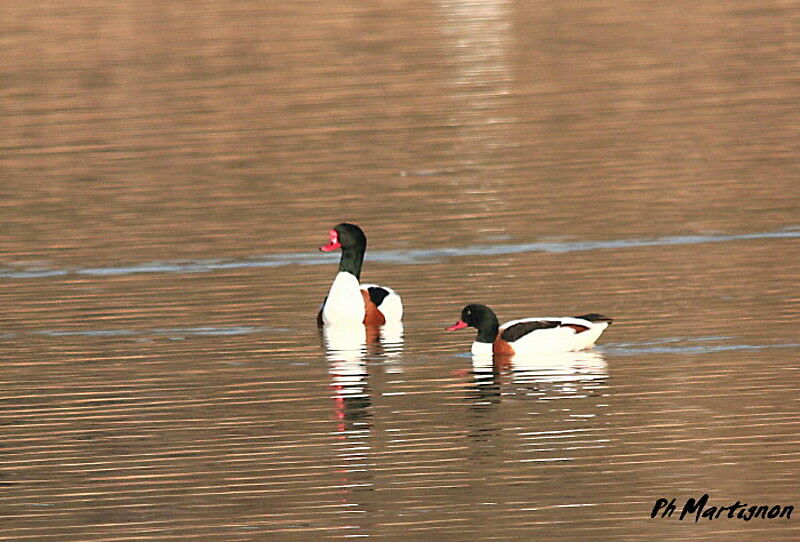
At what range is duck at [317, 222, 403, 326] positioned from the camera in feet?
68.9

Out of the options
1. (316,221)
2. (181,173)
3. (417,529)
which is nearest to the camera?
(417,529)

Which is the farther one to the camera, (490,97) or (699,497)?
(490,97)

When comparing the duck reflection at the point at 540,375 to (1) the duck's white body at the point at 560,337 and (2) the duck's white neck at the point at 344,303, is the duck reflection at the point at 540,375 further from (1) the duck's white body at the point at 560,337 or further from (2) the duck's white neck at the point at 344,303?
(2) the duck's white neck at the point at 344,303

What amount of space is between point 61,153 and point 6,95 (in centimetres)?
1059

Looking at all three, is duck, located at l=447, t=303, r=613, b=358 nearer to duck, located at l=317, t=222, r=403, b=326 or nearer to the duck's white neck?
duck, located at l=317, t=222, r=403, b=326

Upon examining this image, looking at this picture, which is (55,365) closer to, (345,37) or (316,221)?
(316,221)

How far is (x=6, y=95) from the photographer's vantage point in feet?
154

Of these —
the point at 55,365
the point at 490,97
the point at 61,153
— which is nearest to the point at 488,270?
the point at 55,365

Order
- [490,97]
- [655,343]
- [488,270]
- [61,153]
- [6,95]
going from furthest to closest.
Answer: [6,95] < [490,97] < [61,153] < [488,270] < [655,343]

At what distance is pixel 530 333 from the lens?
18625 mm

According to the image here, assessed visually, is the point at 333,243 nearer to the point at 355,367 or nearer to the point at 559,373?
the point at 355,367

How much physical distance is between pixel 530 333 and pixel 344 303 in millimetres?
3316

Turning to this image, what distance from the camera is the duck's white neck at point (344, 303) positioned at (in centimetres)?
2127

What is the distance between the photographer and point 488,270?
23109 mm
